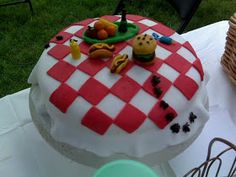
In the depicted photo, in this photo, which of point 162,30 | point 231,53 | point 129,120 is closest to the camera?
point 129,120

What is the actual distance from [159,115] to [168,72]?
117 mm

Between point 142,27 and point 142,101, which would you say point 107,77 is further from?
point 142,27

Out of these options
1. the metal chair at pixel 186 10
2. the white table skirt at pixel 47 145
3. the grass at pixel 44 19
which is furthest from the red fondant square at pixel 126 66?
the grass at pixel 44 19

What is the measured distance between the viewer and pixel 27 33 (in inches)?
79.8

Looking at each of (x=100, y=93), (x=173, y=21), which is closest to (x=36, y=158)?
(x=100, y=93)

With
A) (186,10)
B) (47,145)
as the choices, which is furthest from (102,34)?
(186,10)

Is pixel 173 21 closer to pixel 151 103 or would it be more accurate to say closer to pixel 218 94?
pixel 218 94

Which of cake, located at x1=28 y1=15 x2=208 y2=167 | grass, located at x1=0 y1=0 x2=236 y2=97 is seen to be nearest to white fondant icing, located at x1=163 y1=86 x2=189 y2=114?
cake, located at x1=28 y1=15 x2=208 y2=167

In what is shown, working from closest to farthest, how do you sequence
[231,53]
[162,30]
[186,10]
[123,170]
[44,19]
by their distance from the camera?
[123,170]
[162,30]
[231,53]
[186,10]
[44,19]

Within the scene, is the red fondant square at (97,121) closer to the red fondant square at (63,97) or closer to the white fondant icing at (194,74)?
the red fondant square at (63,97)

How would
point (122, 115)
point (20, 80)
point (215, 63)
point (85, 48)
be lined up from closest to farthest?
point (122, 115) → point (85, 48) → point (215, 63) → point (20, 80)

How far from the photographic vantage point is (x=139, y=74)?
912 millimetres

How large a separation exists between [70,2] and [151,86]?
1.48m

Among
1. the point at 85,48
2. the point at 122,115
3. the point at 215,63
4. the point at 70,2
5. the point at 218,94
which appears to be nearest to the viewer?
the point at 122,115
